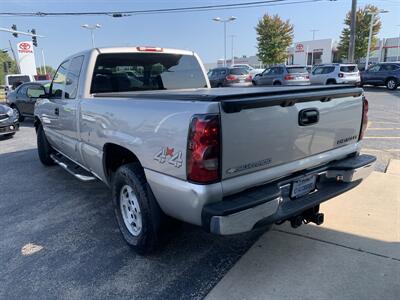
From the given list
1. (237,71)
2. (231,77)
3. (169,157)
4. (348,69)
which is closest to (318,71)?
(348,69)

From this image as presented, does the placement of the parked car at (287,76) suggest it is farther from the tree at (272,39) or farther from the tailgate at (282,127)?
the tree at (272,39)

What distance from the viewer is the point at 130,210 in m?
3.47

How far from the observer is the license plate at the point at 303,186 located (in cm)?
292

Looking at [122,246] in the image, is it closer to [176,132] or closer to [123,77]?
[176,132]

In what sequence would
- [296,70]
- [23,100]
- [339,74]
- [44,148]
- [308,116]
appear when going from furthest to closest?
[296,70] → [339,74] → [23,100] → [44,148] → [308,116]

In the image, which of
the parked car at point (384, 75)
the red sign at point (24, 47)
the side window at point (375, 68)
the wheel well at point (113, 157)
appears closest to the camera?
the wheel well at point (113, 157)

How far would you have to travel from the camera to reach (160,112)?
2734 millimetres

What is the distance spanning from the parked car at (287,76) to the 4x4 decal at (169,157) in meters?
19.6

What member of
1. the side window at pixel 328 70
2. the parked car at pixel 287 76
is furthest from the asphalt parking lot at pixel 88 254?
the side window at pixel 328 70

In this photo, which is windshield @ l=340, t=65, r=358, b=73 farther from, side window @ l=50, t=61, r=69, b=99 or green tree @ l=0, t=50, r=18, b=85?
green tree @ l=0, t=50, r=18, b=85

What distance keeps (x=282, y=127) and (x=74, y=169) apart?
3261 millimetres

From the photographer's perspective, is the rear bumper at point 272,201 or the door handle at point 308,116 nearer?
→ the rear bumper at point 272,201

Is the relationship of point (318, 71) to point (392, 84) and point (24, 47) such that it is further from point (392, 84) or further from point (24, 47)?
point (24, 47)

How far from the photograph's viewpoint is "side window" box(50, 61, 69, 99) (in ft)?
16.6
